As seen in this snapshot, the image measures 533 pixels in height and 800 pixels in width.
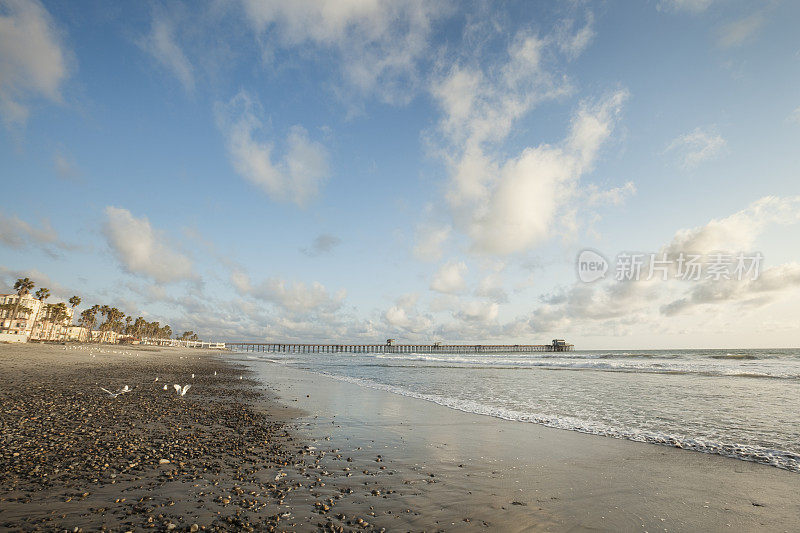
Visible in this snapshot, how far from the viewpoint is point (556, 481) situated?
743 centimetres

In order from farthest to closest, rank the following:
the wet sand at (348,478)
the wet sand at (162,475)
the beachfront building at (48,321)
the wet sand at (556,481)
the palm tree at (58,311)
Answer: the beachfront building at (48,321) → the palm tree at (58,311) → the wet sand at (556,481) → the wet sand at (348,478) → the wet sand at (162,475)

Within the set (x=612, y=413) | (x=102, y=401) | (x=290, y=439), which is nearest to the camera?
(x=290, y=439)

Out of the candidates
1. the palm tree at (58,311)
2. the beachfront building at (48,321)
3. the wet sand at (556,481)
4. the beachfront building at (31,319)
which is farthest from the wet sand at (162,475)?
the beachfront building at (48,321)

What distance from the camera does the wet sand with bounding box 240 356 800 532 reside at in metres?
5.72

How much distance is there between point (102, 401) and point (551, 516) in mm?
15999

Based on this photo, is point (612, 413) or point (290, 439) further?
point (612, 413)

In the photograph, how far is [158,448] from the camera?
8398 millimetres

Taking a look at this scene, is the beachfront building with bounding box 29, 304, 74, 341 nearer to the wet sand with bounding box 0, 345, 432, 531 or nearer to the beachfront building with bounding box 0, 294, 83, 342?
the beachfront building with bounding box 0, 294, 83, 342

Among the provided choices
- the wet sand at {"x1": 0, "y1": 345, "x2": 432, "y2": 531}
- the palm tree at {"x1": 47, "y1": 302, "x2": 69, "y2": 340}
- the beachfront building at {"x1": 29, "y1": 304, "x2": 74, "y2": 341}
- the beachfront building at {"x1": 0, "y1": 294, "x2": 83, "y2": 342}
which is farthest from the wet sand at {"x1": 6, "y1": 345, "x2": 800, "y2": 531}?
the beachfront building at {"x1": 0, "y1": 294, "x2": 83, "y2": 342}

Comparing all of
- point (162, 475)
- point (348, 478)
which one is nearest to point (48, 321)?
point (162, 475)

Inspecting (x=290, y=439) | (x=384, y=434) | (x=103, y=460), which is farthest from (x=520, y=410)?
(x=103, y=460)

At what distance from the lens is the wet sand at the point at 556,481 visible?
572 cm

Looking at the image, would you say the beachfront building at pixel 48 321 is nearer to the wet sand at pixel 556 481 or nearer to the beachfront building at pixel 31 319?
the beachfront building at pixel 31 319

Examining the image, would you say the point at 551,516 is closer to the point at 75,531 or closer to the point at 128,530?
the point at 128,530
